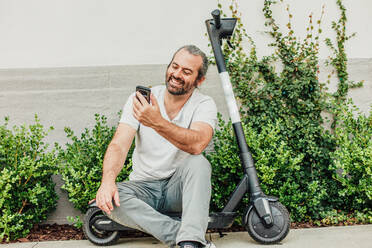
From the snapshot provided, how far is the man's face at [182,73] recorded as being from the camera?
2451 millimetres

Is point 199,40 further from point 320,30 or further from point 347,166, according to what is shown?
point 347,166

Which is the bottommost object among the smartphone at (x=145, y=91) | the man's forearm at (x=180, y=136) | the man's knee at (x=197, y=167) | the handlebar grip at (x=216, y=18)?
the man's knee at (x=197, y=167)

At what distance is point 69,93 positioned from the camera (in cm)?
333

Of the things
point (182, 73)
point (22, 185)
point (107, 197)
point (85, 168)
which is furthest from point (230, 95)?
point (22, 185)

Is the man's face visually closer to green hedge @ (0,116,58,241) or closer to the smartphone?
the smartphone

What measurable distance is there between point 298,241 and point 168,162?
99 centimetres

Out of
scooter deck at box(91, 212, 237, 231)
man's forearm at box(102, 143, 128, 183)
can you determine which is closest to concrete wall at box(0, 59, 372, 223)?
man's forearm at box(102, 143, 128, 183)

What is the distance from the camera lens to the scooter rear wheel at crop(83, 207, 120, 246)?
2478 mm

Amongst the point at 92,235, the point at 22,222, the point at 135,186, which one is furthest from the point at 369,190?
the point at 22,222

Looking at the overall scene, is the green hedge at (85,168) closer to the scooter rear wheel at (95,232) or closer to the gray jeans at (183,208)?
the scooter rear wheel at (95,232)

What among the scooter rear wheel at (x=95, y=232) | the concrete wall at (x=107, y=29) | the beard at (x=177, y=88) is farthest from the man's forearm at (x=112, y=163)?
the concrete wall at (x=107, y=29)

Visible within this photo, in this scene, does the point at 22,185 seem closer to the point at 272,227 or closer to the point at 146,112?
the point at 146,112

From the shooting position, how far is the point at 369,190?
9.14 feet

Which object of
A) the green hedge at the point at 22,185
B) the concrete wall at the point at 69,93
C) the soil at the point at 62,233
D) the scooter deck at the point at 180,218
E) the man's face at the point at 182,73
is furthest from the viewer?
the concrete wall at the point at 69,93
